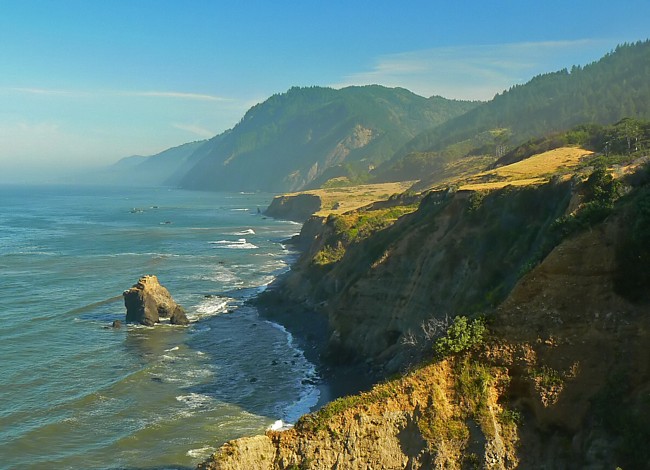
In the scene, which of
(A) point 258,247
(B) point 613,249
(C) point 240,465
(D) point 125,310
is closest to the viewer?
(C) point 240,465

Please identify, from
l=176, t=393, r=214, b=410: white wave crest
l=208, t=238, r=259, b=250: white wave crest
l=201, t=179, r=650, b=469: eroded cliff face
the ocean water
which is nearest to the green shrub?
l=201, t=179, r=650, b=469: eroded cliff face

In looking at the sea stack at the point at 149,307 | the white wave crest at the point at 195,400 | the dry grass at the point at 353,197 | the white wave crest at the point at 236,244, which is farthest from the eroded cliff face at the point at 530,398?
the dry grass at the point at 353,197

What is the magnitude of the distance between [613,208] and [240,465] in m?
16.7

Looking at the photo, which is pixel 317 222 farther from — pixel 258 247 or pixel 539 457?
pixel 539 457

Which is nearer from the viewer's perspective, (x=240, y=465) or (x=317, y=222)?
(x=240, y=465)

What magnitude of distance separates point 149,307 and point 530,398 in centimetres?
5040

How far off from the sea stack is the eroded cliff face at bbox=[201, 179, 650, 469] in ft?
153

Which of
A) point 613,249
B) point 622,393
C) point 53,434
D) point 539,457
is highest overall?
point 613,249

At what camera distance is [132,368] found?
4916 cm

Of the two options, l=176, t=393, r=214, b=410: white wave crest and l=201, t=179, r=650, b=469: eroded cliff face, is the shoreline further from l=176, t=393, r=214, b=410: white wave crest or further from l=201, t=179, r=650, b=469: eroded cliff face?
l=201, t=179, r=650, b=469: eroded cliff face

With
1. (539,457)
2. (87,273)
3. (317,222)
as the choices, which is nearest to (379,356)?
(539,457)

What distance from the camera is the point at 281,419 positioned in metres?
39.0

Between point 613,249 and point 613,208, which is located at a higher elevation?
point 613,208

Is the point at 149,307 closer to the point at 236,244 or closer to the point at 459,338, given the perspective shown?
the point at 459,338
